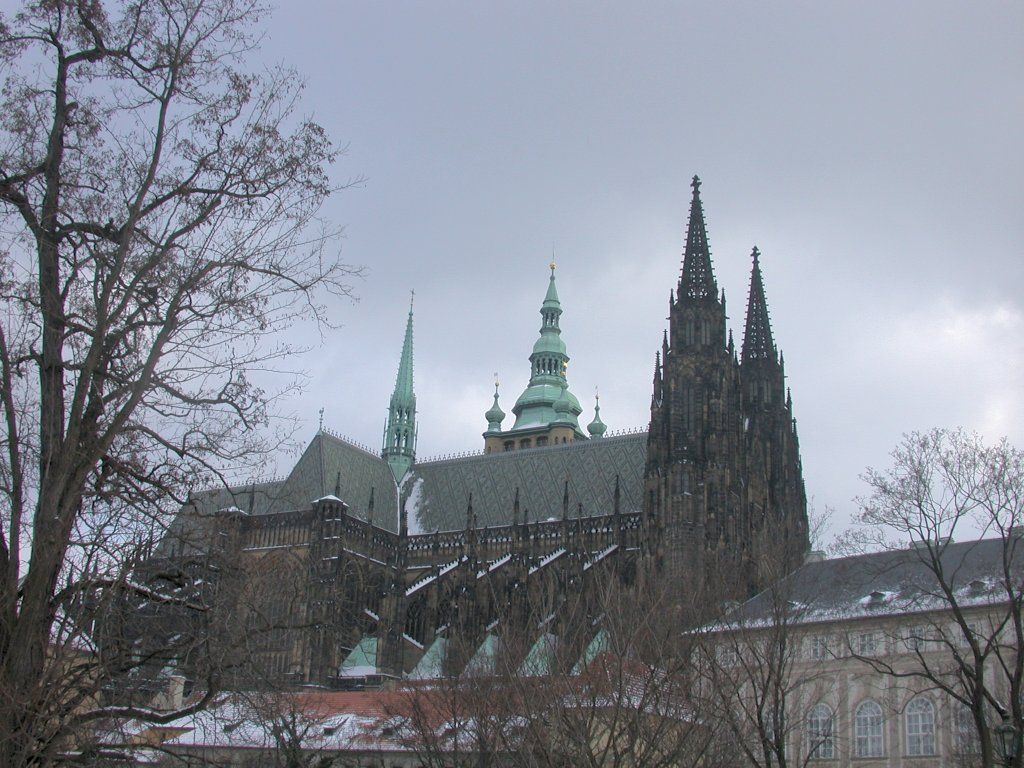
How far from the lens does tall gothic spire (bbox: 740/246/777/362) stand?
63656mm

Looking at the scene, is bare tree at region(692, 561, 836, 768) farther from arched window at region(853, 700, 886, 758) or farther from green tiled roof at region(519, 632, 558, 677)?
arched window at region(853, 700, 886, 758)

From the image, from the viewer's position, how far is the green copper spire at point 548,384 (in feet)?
312

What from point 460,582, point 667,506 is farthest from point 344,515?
point 667,506

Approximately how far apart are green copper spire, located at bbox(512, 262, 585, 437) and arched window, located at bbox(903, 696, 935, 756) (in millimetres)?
55961

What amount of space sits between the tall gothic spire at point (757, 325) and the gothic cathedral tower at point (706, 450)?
3528 mm

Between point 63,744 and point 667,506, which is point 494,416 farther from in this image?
point 63,744

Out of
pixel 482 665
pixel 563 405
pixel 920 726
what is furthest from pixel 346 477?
pixel 482 665

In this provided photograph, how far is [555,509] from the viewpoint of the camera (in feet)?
203

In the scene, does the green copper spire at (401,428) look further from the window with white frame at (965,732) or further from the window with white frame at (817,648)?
the window with white frame at (965,732)

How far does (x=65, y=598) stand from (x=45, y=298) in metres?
2.88

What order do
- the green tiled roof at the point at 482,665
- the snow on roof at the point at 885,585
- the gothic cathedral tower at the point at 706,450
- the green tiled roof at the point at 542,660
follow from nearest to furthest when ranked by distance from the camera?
the green tiled roof at the point at 542,660 → the green tiled roof at the point at 482,665 → the snow on roof at the point at 885,585 → the gothic cathedral tower at the point at 706,450

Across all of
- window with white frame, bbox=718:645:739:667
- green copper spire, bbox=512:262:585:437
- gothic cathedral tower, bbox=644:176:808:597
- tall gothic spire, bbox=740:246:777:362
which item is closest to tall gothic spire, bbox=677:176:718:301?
gothic cathedral tower, bbox=644:176:808:597

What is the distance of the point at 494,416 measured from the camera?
99000 millimetres

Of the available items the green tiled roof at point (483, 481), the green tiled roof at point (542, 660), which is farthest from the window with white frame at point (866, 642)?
the green tiled roof at point (483, 481)
